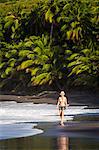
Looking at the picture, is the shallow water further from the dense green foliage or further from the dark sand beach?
the dense green foliage

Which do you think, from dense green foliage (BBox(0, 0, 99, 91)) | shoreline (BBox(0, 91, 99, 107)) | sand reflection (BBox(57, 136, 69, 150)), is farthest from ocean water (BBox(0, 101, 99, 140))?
dense green foliage (BBox(0, 0, 99, 91))

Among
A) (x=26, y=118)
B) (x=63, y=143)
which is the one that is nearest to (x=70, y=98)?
(x=26, y=118)

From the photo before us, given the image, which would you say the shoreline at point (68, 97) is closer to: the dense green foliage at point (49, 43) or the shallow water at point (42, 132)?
the dense green foliage at point (49, 43)

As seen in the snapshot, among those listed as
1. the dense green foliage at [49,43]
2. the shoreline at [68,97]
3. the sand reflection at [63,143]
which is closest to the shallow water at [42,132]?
the sand reflection at [63,143]

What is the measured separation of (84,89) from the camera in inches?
1618

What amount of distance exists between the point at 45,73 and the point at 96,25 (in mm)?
5270

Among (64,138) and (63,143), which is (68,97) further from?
(63,143)

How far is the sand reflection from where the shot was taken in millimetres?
15298

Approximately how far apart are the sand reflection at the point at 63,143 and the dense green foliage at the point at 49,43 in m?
20.5

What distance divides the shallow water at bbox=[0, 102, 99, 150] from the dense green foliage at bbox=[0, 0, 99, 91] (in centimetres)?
1056

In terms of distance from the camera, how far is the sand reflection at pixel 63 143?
15298mm

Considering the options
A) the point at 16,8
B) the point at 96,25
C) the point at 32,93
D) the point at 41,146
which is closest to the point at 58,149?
the point at 41,146

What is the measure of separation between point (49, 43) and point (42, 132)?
2403cm

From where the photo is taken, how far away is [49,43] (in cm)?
4309
